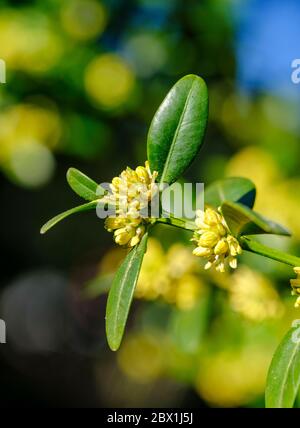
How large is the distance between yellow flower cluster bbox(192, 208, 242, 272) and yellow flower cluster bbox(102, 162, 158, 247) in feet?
0.24

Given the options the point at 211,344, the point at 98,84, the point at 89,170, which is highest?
the point at 98,84

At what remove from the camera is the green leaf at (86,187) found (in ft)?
2.71

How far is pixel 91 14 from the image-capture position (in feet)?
7.66

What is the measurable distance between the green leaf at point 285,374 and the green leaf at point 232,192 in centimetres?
25

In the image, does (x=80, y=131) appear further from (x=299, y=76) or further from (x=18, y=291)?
(x=18, y=291)

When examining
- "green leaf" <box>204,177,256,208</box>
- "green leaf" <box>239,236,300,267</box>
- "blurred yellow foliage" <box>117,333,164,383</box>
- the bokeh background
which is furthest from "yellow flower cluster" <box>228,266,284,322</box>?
"blurred yellow foliage" <box>117,333,164,383</box>

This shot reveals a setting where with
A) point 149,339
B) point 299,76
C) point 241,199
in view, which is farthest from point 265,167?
point 241,199

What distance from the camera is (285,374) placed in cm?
77

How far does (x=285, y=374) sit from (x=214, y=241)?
0.19 metres

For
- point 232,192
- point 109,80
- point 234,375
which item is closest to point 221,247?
point 232,192

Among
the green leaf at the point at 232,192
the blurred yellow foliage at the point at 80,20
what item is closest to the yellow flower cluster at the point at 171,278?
the green leaf at the point at 232,192

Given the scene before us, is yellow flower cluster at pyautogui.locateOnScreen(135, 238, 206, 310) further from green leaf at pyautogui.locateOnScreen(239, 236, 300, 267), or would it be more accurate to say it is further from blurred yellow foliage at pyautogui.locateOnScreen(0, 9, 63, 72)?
blurred yellow foliage at pyautogui.locateOnScreen(0, 9, 63, 72)

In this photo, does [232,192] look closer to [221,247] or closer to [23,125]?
[221,247]

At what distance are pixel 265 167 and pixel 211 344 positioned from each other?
628mm
